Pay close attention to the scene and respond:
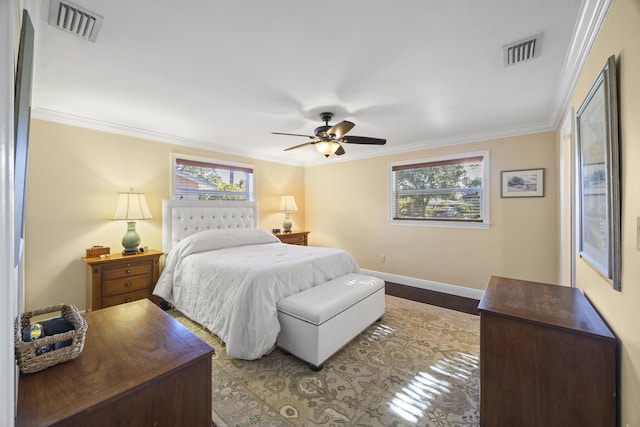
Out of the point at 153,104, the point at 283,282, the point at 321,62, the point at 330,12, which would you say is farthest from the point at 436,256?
the point at 153,104

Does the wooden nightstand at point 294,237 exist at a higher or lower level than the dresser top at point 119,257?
higher

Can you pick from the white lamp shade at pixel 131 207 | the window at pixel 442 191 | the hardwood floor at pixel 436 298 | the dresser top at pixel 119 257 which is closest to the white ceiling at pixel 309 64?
the window at pixel 442 191

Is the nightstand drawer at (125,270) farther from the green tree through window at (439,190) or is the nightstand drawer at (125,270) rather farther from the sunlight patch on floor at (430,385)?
the green tree through window at (439,190)

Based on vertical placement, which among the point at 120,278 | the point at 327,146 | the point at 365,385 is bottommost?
the point at 365,385

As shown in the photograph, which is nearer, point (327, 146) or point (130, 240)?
point (327, 146)

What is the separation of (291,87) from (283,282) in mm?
1677

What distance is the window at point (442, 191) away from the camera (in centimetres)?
371

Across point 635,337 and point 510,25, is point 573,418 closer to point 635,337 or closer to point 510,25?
point 635,337

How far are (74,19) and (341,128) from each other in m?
1.91

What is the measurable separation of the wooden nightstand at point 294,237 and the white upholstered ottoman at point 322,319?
7.24 feet

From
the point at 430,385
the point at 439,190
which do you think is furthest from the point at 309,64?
the point at 439,190

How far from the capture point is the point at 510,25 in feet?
5.10

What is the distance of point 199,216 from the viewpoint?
153 inches

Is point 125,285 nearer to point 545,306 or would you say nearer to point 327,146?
point 327,146
